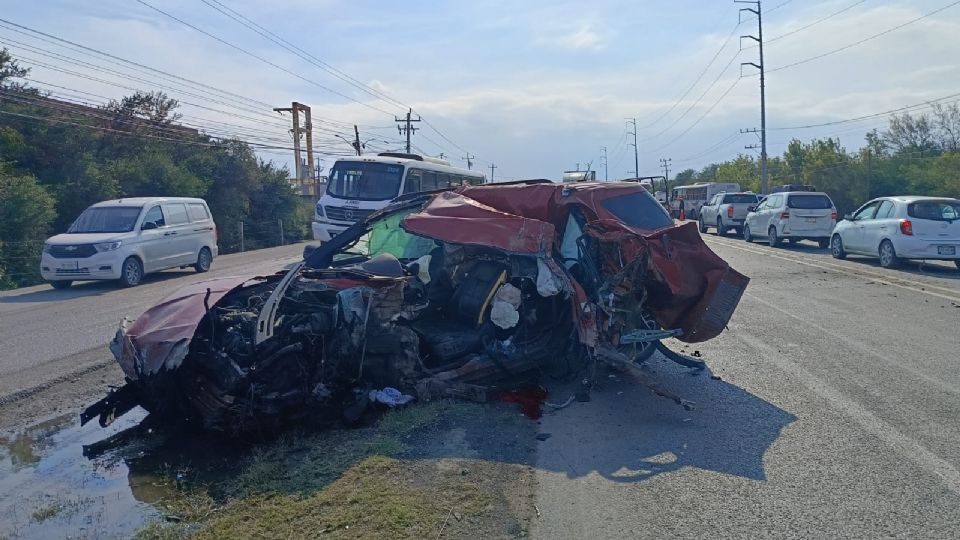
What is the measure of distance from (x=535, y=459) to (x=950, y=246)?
14.4 meters

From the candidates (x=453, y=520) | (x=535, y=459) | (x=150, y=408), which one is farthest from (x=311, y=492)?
(x=150, y=408)

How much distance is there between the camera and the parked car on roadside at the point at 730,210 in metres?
30.3

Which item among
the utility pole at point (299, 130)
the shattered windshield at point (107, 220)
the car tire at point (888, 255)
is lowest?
the car tire at point (888, 255)

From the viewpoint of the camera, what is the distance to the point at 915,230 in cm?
1611

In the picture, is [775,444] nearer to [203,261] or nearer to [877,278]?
[877,278]

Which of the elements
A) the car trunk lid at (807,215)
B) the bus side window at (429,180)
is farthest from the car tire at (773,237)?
the bus side window at (429,180)

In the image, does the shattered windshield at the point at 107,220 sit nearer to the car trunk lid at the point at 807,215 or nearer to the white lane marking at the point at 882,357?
the white lane marking at the point at 882,357

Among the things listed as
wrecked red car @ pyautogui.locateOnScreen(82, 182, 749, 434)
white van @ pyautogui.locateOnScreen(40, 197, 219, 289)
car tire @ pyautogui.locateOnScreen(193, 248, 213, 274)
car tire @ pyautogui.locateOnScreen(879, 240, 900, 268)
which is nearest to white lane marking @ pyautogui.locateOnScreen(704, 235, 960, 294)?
car tire @ pyautogui.locateOnScreen(879, 240, 900, 268)

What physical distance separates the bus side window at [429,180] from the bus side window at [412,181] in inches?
19.1

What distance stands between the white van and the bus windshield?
4274 millimetres

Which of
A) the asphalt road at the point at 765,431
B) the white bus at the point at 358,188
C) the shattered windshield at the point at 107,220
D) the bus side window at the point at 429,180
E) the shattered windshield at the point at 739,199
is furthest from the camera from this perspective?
the shattered windshield at the point at 739,199

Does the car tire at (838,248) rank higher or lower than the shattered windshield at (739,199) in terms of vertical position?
lower

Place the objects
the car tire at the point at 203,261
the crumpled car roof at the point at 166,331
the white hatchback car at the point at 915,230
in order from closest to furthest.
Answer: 1. the crumpled car roof at the point at 166,331
2. the white hatchback car at the point at 915,230
3. the car tire at the point at 203,261

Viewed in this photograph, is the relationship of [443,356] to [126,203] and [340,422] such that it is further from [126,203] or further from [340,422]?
[126,203]
